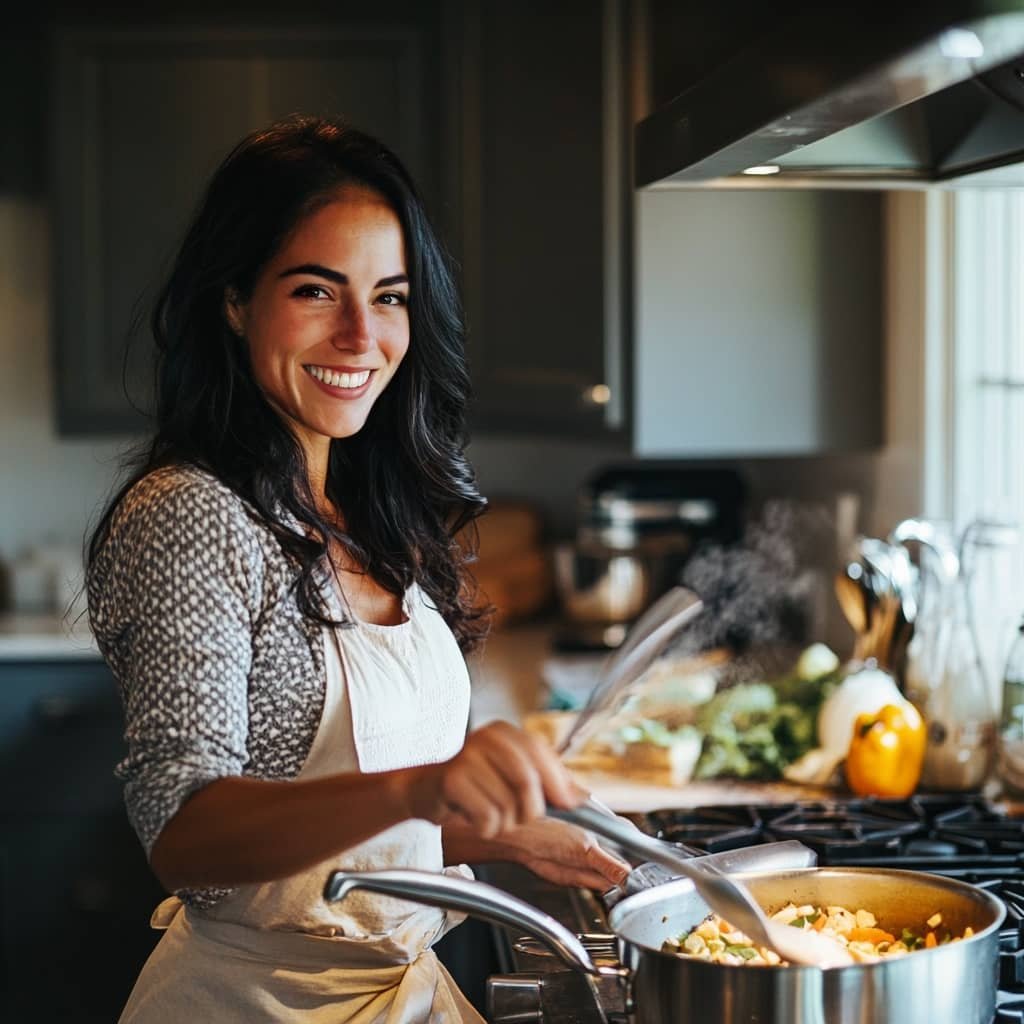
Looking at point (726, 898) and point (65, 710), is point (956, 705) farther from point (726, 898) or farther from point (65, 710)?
point (65, 710)

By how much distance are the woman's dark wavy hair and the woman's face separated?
1 cm

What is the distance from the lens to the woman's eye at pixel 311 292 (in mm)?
1330

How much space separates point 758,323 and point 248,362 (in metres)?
1.42

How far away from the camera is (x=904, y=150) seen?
1.39 metres

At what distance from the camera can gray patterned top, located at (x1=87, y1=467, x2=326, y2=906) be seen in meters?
1.08

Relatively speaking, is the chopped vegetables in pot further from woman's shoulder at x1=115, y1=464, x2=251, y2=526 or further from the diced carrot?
woman's shoulder at x1=115, y1=464, x2=251, y2=526

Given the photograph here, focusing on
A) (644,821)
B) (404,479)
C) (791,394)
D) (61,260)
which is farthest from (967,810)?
(61,260)

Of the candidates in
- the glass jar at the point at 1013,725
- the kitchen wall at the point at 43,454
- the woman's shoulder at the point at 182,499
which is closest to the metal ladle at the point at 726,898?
the woman's shoulder at the point at 182,499

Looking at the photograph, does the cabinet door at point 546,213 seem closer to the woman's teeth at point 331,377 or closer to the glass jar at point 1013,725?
the glass jar at point 1013,725

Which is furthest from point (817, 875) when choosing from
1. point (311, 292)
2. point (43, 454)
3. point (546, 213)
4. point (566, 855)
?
point (43, 454)

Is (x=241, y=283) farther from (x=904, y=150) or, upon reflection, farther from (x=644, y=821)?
(x=644, y=821)

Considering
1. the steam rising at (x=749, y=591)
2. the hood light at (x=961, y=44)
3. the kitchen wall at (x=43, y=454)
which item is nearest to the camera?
the hood light at (x=961, y=44)

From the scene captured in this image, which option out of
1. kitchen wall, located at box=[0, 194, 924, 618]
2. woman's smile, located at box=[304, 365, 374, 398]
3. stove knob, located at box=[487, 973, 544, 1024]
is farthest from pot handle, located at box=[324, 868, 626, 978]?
kitchen wall, located at box=[0, 194, 924, 618]

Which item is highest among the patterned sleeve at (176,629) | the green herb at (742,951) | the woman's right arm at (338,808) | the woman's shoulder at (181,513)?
the woman's shoulder at (181,513)
